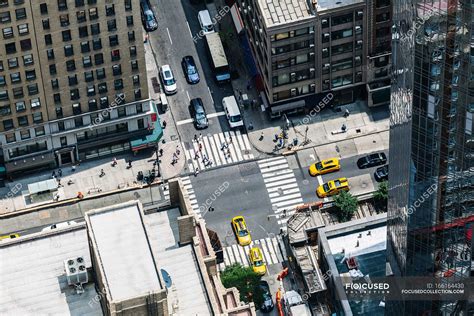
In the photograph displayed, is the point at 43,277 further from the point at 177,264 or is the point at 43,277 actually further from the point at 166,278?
the point at 177,264

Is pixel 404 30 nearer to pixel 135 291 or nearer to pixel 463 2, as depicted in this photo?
pixel 463 2

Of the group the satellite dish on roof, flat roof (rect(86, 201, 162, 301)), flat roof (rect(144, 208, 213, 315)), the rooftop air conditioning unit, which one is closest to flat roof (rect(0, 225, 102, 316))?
the rooftop air conditioning unit

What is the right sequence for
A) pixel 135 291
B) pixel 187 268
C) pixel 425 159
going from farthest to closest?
1. pixel 425 159
2. pixel 187 268
3. pixel 135 291

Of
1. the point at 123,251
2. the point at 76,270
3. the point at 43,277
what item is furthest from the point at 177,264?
the point at 43,277

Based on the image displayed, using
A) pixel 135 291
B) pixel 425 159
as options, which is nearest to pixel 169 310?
pixel 135 291

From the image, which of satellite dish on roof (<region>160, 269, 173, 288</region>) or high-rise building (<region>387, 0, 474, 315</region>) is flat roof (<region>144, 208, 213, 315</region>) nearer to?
satellite dish on roof (<region>160, 269, 173, 288</region>)

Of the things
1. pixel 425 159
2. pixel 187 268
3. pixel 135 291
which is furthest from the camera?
pixel 425 159
